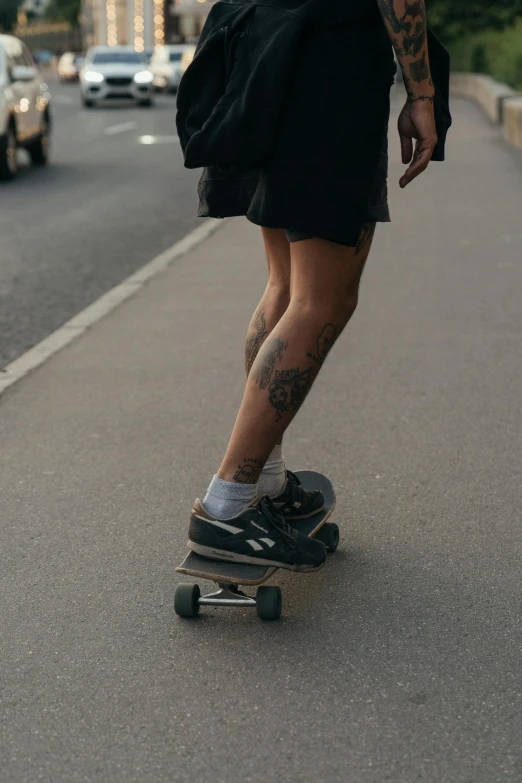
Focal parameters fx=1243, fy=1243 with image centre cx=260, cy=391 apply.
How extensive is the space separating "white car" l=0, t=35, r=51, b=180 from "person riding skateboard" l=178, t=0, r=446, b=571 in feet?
40.0

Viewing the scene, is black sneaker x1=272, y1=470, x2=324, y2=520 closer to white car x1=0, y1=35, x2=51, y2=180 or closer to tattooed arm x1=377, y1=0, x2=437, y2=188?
tattooed arm x1=377, y1=0, x2=437, y2=188

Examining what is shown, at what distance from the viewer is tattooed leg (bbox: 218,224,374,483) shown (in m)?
3.02

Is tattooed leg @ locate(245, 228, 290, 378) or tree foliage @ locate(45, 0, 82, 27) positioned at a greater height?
tattooed leg @ locate(245, 228, 290, 378)

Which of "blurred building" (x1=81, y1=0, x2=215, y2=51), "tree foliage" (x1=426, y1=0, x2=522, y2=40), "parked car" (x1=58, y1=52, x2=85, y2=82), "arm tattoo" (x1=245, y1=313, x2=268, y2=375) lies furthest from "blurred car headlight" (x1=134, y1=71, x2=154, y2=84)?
"blurred building" (x1=81, y1=0, x2=215, y2=51)

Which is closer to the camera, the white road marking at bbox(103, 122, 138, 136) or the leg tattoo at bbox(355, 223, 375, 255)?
the leg tattoo at bbox(355, 223, 375, 255)

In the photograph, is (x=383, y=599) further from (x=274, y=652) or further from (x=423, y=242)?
(x=423, y=242)

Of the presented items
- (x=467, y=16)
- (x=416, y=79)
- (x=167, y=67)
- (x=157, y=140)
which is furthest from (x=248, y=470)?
(x=167, y=67)

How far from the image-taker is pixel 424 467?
423 centimetres

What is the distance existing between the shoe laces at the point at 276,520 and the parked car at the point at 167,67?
4070 centimetres

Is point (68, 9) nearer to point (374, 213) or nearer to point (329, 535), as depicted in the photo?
point (329, 535)

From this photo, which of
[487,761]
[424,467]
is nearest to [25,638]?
[487,761]

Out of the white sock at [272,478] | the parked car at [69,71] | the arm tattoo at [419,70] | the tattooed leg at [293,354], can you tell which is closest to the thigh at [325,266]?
the tattooed leg at [293,354]

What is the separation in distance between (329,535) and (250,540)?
44 centimetres

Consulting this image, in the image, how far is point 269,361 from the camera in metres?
3.07
